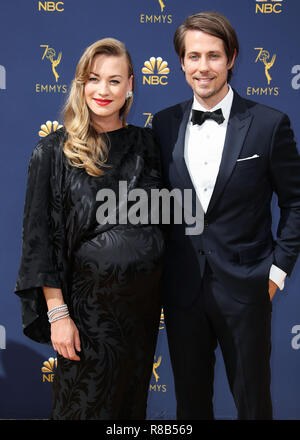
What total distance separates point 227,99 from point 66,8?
1316 millimetres

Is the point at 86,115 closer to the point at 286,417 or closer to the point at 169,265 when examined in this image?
the point at 169,265

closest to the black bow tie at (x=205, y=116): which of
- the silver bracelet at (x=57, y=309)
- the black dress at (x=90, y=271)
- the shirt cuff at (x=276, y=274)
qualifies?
the black dress at (x=90, y=271)

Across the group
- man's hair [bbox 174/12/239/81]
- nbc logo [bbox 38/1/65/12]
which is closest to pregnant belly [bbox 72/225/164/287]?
man's hair [bbox 174/12/239/81]

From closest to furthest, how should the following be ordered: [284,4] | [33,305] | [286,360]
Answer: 1. [33,305]
2. [284,4]
3. [286,360]

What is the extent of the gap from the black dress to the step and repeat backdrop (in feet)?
3.59

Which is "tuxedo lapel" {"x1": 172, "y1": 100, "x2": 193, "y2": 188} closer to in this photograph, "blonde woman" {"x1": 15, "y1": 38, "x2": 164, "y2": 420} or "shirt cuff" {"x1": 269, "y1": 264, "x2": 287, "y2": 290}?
"blonde woman" {"x1": 15, "y1": 38, "x2": 164, "y2": 420}

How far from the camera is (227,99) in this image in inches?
71.4

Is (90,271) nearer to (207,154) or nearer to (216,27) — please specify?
A: (207,154)

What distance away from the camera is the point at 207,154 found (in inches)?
69.4

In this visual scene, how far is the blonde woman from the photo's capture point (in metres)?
1.59

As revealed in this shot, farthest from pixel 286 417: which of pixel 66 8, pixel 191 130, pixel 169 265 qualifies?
pixel 66 8

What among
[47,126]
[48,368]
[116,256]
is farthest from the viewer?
[48,368]

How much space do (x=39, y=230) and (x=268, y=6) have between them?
6.24 feet

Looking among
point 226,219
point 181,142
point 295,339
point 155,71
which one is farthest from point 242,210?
point 295,339
